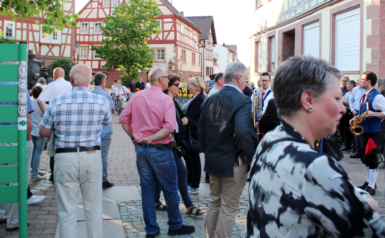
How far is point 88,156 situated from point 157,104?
94 centimetres

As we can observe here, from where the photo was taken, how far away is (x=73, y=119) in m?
3.66

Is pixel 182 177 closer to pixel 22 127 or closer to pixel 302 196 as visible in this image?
pixel 22 127

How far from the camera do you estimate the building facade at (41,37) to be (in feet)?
124

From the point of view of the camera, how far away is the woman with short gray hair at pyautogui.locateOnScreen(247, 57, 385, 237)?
4.05 feet

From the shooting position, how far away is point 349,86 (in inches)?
399

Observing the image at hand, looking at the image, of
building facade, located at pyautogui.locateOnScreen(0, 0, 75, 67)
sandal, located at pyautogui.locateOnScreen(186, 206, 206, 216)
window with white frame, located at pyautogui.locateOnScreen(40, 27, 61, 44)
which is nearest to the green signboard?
sandal, located at pyautogui.locateOnScreen(186, 206, 206, 216)

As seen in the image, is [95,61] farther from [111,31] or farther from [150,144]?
[150,144]

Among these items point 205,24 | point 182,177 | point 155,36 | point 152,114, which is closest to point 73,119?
point 152,114

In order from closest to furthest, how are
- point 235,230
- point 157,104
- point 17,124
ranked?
1. point 17,124
2. point 157,104
3. point 235,230

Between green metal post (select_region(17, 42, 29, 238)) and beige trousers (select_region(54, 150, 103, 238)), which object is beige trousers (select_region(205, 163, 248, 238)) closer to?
beige trousers (select_region(54, 150, 103, 238))

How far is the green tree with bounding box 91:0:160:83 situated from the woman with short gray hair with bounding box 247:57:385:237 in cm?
3521

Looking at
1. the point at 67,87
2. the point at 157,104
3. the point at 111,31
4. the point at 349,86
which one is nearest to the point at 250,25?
the point at 349,86

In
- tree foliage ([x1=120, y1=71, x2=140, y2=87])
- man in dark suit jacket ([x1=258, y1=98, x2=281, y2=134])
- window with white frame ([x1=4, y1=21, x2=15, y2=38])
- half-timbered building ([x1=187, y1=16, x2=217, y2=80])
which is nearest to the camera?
man in dark suit jacket ([x1=258, y1=98, x2=281, y2=134])

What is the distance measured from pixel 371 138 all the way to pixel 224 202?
3682mm
